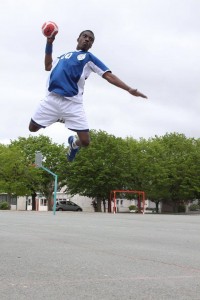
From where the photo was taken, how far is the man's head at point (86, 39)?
695 cm

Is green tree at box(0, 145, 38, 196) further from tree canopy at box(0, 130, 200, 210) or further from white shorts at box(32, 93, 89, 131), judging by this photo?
white shorts at box(32, 93, 89, 131)

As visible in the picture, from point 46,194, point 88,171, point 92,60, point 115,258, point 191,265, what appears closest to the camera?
point 191,265

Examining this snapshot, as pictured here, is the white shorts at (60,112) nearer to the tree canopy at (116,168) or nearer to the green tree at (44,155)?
the tree canopy at (116,168)

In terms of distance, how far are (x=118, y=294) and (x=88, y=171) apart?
4959 centimetres

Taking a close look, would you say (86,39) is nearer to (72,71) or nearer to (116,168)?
(72,71)

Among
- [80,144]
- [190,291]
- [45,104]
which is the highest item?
[45,104]

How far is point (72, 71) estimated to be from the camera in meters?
7.06

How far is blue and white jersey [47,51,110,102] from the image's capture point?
7023 millimetres

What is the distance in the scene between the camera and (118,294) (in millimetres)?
3922

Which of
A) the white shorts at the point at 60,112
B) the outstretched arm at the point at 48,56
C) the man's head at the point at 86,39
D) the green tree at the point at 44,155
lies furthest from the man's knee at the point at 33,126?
the green tree at the point at 44,155

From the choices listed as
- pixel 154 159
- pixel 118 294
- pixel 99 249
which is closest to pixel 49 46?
pixel 99 249

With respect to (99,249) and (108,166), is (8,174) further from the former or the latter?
(99,249)

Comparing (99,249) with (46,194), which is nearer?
(99,249)

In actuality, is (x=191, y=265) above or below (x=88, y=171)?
below
